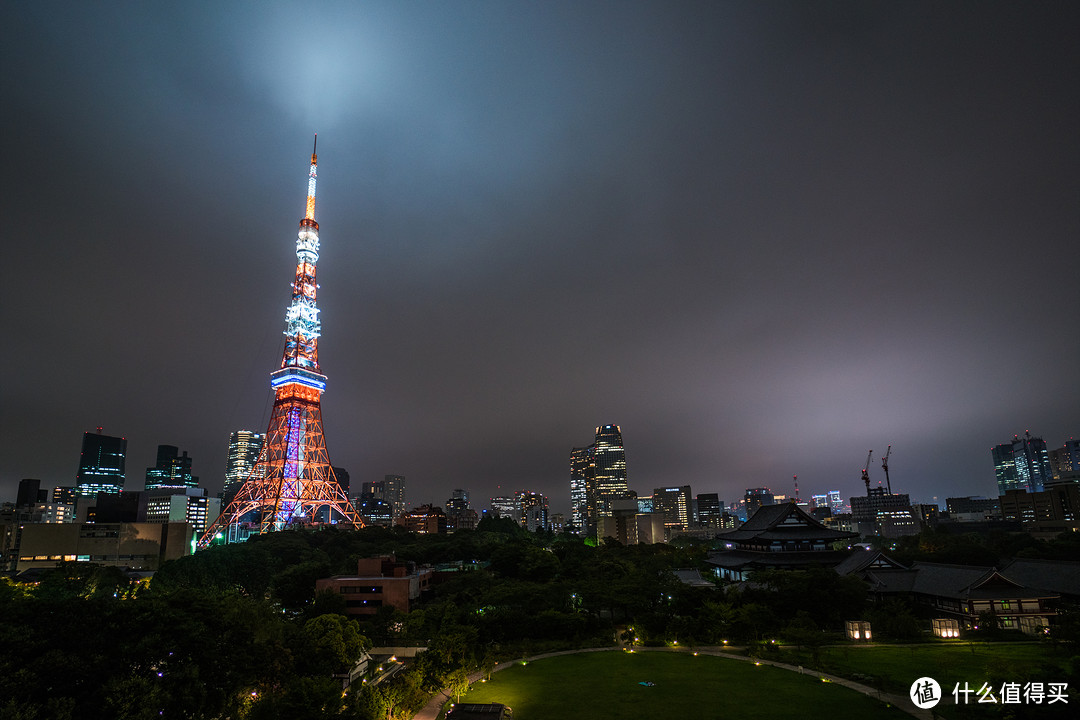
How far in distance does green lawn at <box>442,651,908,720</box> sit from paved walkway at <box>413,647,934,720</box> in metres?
0.54

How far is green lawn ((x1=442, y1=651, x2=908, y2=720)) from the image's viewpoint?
2297 cm

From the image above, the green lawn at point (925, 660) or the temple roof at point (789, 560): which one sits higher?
the temple roof at point (789, 560)

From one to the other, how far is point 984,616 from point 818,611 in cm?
878

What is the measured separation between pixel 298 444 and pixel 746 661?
207 ft

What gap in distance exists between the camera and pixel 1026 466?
18512 cm

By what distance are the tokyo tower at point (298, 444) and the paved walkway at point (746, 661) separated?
5136 cm

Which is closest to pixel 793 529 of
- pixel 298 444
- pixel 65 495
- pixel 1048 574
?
pixel 1048 574

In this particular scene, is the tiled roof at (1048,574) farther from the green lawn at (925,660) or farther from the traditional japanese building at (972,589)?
the green lawn at (925,660)

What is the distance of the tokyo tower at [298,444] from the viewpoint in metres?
73.3

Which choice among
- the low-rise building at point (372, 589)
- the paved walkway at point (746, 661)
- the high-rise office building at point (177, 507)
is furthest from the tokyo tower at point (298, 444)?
the paved walkway at point (746, 661)

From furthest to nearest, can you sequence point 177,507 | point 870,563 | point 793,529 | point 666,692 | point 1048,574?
point 177,507 < point 793,529 < point 870,563 < point 1048,574 < point 666,692

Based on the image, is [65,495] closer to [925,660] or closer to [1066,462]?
[925,660]

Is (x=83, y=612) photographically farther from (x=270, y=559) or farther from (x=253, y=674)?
(x=270, y=559)

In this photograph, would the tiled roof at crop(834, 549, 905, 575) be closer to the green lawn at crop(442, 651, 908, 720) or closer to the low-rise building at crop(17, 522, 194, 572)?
the green lawn at crop(442, 651, 908, 720)
